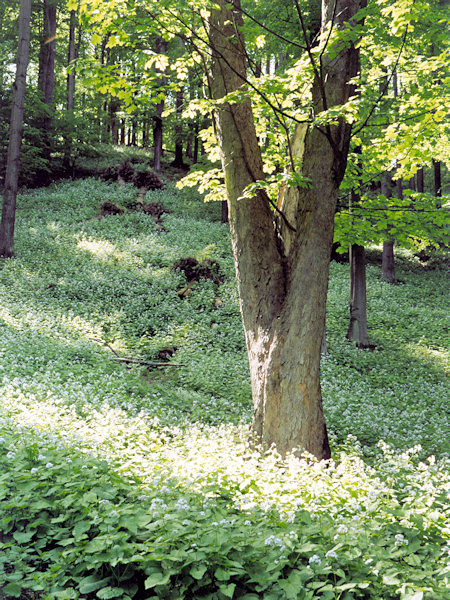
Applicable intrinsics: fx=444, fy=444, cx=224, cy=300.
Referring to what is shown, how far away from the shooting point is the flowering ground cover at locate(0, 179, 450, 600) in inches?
106

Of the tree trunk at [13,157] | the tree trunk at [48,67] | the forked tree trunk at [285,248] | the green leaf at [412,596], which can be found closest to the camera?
the green leaf at [412,596]

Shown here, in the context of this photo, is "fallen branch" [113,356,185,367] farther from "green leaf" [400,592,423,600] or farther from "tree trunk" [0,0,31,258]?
"tree trunk" [0,0,31,258]

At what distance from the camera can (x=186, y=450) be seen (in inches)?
189

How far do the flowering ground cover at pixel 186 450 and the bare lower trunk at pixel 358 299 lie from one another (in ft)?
1.81

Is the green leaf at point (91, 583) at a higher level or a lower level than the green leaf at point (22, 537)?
lower

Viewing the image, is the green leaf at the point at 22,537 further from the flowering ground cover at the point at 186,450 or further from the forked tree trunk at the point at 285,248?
the forked tree trunk at the point at 285,248

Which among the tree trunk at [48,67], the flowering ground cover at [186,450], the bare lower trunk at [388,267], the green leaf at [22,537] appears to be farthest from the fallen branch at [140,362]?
the tree trunk at [48,67]

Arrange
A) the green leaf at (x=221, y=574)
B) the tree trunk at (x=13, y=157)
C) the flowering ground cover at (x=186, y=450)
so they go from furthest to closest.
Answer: the tree trunk at (x=13, y=157), the flowering ground cover at (x=186, y=450), the green leaf at (x=221, y=574)

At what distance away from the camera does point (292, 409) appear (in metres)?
4.99

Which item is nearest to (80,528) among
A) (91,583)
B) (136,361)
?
(91,583)

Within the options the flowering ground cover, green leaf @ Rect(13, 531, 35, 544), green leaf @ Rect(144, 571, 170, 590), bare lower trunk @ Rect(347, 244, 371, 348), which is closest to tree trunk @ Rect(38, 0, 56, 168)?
the flowering ground cover

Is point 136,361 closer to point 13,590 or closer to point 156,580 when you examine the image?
point 13,590

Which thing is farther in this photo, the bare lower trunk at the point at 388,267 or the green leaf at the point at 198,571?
the bare lower trunk at the point at 388,267

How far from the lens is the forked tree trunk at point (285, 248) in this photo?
5.04 metres
